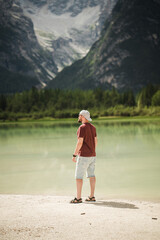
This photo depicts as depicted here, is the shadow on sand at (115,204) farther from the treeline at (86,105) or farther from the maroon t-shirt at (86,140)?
the treeline at (86,105)

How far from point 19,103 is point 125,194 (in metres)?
183

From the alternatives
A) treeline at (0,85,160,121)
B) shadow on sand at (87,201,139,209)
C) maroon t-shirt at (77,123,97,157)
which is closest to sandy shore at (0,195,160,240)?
shadow on sand at (87,201,139,209)

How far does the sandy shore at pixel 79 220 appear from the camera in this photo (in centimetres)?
851

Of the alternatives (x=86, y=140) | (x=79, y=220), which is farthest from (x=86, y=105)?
(x=79, y=220)

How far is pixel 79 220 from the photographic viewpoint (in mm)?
9641

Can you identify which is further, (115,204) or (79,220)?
(115,204)

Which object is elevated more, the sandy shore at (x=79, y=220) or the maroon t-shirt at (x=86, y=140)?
the maroon t-shirt at (x=86, y=140)

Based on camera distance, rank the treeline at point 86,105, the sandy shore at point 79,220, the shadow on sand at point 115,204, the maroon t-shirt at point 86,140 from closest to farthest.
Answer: the sandy shore at point 79,220
the shadow on sand at point 115,204
the maroon t-shirt at point 86,140
the treeline at point 86,105

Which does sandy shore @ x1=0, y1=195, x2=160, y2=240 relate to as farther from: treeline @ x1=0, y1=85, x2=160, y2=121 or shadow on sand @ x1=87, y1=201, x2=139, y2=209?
treeline @ x1=0, y1=85, x2=160, y2=121

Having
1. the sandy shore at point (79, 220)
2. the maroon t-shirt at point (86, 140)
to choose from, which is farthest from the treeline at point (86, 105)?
Result: the sandy shore at point (79, 220)

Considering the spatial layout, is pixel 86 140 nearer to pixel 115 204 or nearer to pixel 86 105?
pixel 115 204

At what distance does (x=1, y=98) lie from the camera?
199 m

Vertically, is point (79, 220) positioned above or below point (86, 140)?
below

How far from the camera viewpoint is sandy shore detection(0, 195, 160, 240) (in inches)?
335
